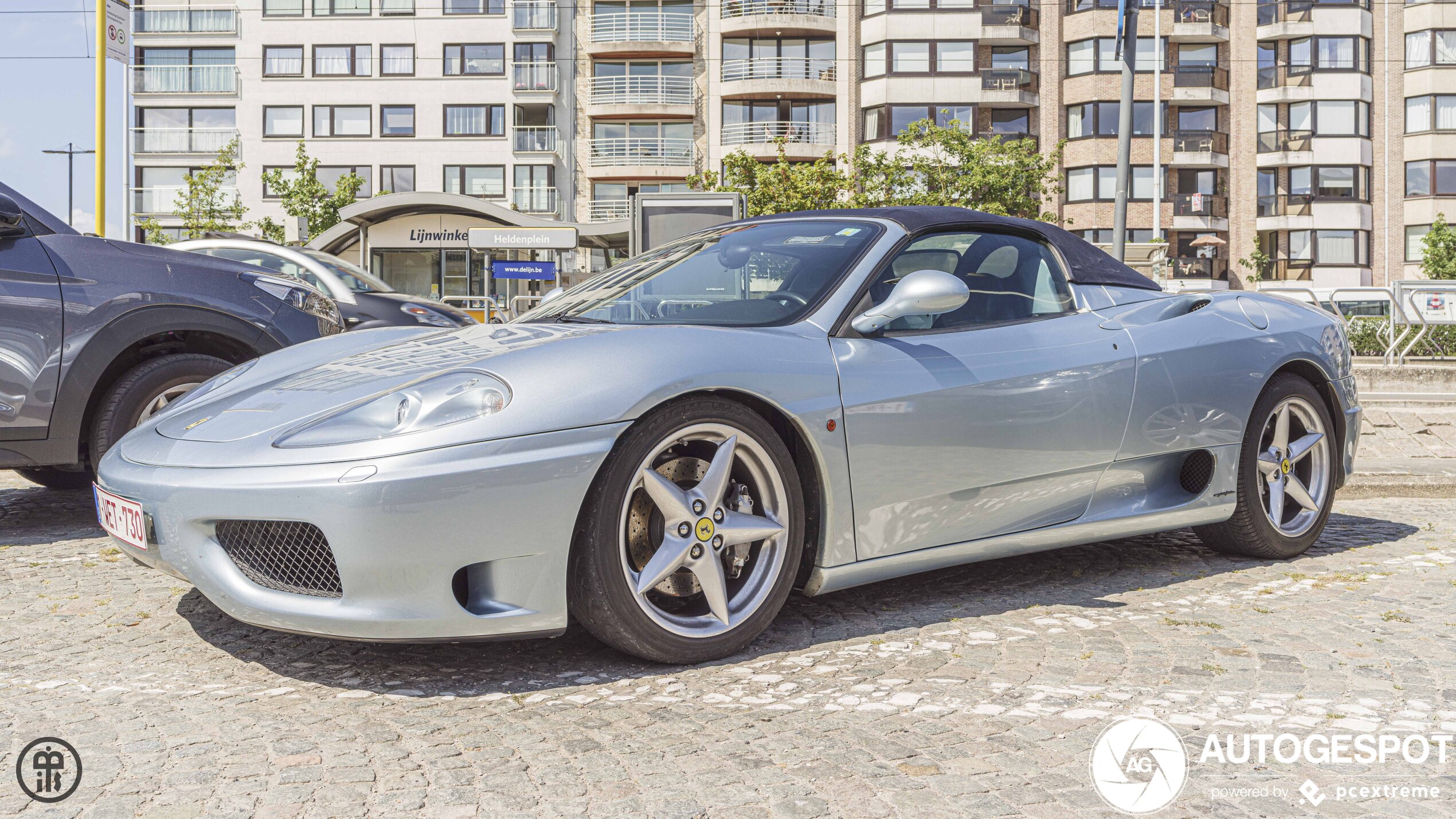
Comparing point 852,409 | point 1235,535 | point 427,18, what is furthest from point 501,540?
point 427,18

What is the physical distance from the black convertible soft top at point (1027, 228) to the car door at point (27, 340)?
2.92 metres

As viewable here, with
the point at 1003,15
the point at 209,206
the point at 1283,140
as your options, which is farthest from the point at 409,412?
the point at 1283,140

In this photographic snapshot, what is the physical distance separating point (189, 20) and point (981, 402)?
2144 inches

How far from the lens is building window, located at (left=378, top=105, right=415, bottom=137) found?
49844 millimetres

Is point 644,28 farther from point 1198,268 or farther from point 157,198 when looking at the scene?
point 1198,268

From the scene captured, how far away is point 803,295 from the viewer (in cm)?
377

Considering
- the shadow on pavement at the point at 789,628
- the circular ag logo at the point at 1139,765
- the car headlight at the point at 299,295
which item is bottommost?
the circular ag logo at the point at 1139,765

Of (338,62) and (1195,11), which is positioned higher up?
(1195,11)

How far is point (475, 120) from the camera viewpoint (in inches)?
1966

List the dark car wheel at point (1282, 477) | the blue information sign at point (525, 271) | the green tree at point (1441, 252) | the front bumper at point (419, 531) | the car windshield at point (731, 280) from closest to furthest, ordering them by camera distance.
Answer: the front bumper at point (419, 531)
the car windshield at point (731, 280)
the dark car wheel at point (1282, 477)
the blue information sign at point (525, 271)
the green tree at point (1441, 252)

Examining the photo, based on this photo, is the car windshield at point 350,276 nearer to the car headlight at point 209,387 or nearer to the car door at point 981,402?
the car headlight at point 209,387

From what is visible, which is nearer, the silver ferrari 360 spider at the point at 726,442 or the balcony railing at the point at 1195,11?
the silver ferrari 360 spider at the point at 726,442

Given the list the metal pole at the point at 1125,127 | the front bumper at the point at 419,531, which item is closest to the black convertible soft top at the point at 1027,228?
the front bumper at the point at 419,531

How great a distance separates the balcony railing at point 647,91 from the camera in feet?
163
